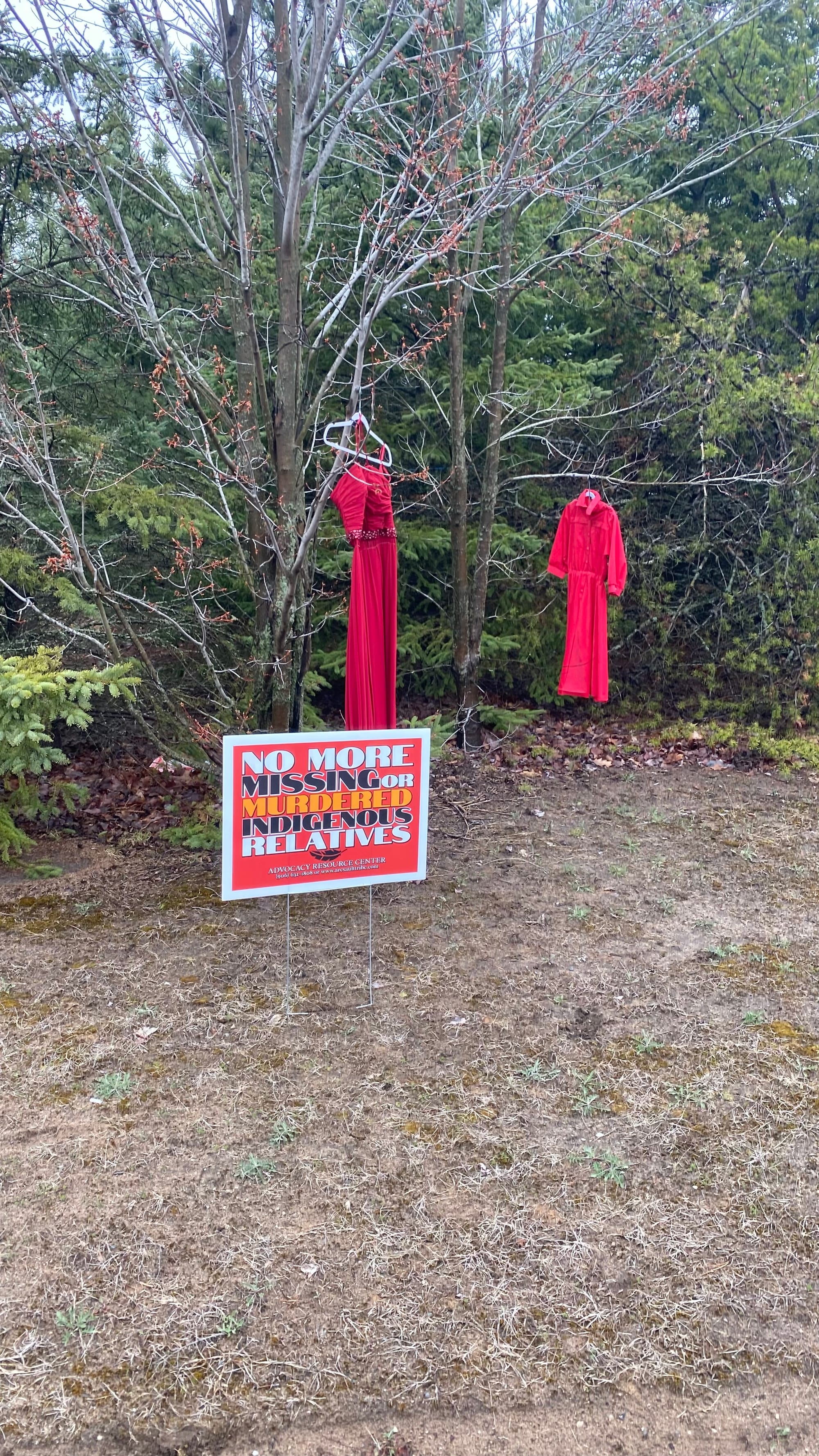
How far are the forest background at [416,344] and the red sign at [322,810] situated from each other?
1196 millimetres

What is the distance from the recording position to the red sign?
3389 millimetres

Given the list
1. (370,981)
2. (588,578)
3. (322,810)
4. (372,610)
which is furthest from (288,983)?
(588,578)

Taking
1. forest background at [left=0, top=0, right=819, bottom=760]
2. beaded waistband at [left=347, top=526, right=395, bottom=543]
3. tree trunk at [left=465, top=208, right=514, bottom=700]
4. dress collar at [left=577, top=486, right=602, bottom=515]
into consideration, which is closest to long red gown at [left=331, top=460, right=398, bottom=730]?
beaded waistband at [left=347, top=526, right=395, bottom=543]

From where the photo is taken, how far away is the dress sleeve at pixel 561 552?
6.27m

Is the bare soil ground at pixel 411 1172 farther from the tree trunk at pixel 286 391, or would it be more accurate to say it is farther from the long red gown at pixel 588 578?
the long red gown at pixel 588 578

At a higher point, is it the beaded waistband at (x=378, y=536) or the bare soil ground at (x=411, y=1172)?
the beaded waistband at (x=378, y=536)

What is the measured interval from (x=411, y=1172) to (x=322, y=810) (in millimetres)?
1300

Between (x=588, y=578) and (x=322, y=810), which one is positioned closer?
(x=322, y=810)

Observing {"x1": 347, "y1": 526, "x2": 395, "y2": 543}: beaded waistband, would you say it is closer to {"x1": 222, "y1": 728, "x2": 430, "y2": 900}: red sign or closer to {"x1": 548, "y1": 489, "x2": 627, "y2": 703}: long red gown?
{"x1": 222, "y1": 728, "x2": 430, "y2": 900}: red sign

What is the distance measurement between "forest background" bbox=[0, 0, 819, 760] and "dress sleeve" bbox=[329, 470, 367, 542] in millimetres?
179

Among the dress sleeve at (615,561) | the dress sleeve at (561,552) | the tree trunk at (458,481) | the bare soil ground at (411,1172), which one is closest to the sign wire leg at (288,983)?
the bare soil ground at (411,1172)

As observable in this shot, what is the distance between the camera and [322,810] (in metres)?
3.54

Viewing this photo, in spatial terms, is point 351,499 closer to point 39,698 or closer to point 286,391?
point 286,391

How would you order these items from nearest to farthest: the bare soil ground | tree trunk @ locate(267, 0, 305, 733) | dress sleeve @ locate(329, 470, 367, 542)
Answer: the bare soil ground
dress sleeve @ locate(329, 470, 367, 542)
tree trunk @ locate(267, 0, 305, 733)
